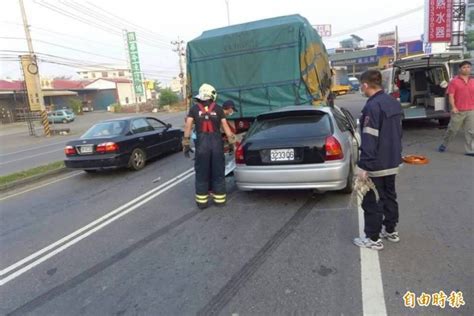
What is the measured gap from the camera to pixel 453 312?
2.63 metres

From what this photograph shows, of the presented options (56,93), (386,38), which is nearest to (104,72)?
(56,93)

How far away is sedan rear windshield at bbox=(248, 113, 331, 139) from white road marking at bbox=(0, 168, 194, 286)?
2.34m

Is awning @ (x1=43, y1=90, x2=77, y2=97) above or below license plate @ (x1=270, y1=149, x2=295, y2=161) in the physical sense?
above

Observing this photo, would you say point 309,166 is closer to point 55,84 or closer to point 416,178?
point 416,178

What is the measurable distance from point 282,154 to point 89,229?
9.76 feet

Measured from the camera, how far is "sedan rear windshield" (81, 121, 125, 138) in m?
8.77

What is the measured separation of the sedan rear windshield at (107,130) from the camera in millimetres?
8773

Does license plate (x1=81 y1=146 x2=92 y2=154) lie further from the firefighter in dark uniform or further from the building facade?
the building facade

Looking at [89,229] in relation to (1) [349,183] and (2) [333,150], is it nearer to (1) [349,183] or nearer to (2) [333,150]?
(2) [333,150]

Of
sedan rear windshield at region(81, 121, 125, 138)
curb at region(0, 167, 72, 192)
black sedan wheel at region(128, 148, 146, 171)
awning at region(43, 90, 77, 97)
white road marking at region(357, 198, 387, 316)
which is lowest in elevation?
white road marking at region(357, 198, 387, 316)

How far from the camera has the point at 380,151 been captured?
3.41 m

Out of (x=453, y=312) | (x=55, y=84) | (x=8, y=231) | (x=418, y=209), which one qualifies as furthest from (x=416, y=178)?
(x=55, y=84)

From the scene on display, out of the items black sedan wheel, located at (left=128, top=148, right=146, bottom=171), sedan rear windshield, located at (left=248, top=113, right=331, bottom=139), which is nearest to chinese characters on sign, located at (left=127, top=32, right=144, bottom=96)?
black sedan wheel, located at (left=128, top=148, right=146, bottom=171)

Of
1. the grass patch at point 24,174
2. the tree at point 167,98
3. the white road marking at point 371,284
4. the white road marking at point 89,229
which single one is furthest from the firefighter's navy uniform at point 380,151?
the tree at point 167,98
